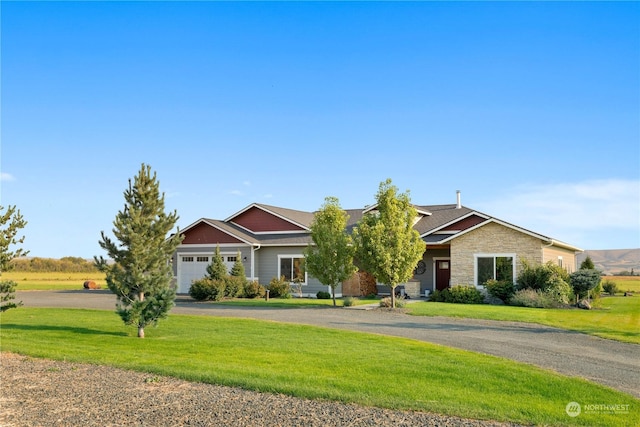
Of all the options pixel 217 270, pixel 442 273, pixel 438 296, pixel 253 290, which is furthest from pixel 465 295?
pixel 217 270

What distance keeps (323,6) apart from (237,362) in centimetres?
1220

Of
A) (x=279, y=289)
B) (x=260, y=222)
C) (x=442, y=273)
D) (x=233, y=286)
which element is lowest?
(x=279, y=289)

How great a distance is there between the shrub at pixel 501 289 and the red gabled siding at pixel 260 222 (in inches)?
461

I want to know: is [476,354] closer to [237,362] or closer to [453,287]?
[237,362]

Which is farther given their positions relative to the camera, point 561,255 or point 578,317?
point 561,255

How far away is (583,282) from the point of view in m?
26.5

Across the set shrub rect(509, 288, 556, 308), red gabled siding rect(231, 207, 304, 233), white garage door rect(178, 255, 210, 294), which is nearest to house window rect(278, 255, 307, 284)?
red gabled siding rect(231, 207, 304, 233)

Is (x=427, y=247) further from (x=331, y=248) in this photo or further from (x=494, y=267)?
(x=331, y=248)

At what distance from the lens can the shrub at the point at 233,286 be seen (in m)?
28.9

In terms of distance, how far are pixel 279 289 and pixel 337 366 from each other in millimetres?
20297

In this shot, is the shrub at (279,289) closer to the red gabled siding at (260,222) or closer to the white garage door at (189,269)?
the red gabled siding at (260,222)

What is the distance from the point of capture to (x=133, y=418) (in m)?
7.33

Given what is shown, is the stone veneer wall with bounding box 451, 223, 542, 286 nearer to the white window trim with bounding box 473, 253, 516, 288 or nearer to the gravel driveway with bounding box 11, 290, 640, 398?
the white window trim with bounding box 473, 253, 516, 288

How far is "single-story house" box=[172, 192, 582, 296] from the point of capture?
27703 mm
